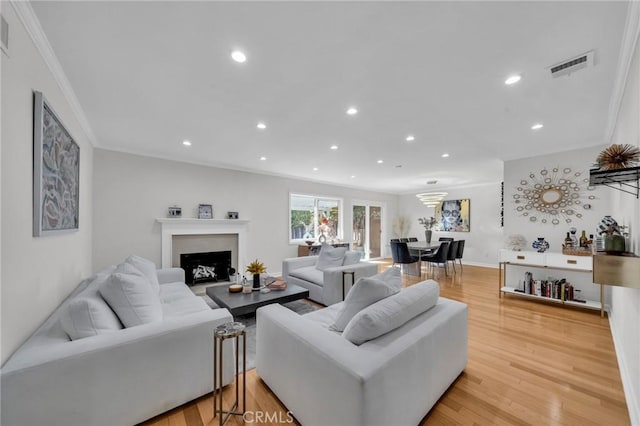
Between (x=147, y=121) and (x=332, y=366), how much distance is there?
3.37m

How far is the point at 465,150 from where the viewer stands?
4.07 m

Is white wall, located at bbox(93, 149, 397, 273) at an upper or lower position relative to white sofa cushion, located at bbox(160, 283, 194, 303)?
upper

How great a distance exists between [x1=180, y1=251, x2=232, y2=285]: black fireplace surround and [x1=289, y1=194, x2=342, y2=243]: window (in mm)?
1732

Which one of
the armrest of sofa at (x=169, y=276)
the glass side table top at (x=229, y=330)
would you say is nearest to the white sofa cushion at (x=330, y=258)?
the armrest of sofa at (x=169, y=276)

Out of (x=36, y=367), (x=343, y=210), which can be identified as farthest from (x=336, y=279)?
(x=343, y=210)

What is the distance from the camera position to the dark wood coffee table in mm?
2643

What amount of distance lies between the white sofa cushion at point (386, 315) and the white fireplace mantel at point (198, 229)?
412 centimetres

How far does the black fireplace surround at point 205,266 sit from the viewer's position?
478cm

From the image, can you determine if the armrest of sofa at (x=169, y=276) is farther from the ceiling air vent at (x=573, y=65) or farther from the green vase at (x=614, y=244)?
the ceiling air vent at (x=573, y=65)

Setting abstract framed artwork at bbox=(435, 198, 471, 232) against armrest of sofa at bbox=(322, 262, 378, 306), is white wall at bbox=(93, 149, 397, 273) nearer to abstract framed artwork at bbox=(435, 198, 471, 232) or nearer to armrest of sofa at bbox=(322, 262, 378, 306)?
armrest of sofa at bbox=(322, 262, 378, 306)

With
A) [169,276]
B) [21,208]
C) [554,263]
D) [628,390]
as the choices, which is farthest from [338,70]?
[554,263]

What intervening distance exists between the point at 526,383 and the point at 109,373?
2.95m

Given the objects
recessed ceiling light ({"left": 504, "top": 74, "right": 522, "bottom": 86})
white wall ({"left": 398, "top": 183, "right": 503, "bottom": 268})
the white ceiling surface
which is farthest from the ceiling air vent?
white wall ({"left": 398, "top": 183, "right": 503, "bottom": 268})

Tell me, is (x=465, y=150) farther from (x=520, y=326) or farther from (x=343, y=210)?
(x=343, y=210)
